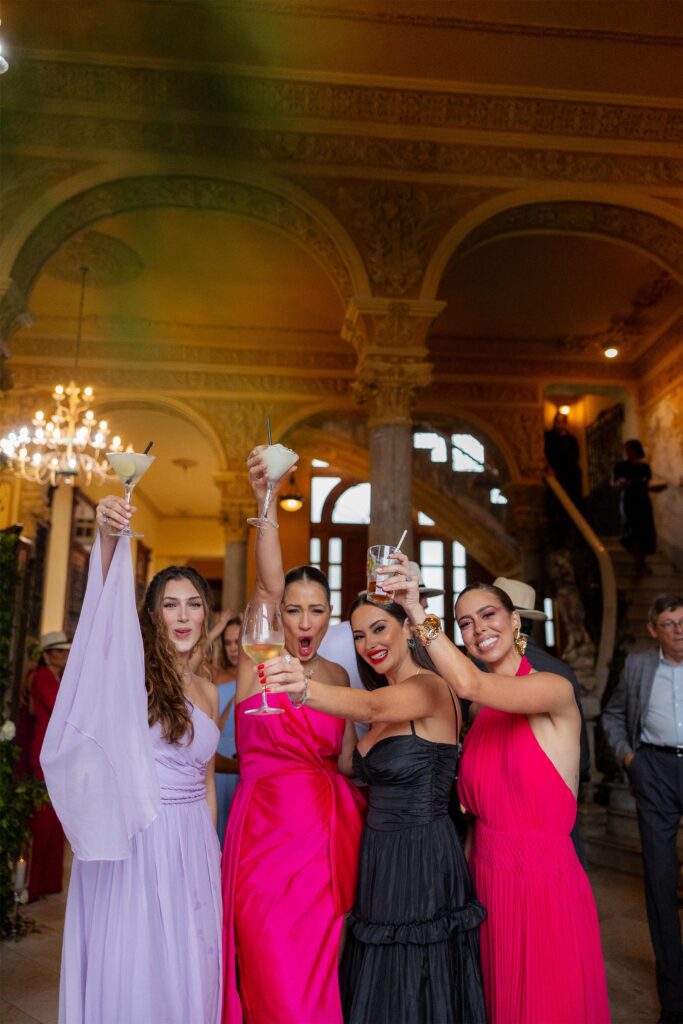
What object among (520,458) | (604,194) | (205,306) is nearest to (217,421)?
(205,306)

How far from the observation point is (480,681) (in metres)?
2.01

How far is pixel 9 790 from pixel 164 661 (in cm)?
274

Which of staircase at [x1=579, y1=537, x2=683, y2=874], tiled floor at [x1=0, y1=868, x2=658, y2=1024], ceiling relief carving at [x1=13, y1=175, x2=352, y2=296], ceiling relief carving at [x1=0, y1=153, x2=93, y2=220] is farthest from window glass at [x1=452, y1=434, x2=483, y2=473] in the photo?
tiled floor at [x1=0, y1=868, x2=658, y2=1024]

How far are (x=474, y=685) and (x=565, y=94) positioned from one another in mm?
6526

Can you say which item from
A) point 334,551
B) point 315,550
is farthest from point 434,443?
point 315,550

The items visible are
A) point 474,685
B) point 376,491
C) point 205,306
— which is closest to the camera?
point 474,685

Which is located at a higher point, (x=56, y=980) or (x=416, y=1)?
(x=416, y=1)

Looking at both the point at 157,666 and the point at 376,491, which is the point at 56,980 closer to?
the point at 157,666

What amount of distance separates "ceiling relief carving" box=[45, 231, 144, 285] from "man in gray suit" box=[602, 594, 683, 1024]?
707cm

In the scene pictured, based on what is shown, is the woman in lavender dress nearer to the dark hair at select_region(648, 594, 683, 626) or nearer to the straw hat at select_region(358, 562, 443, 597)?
the straw hat at select_region(358, 562, 443, 597)

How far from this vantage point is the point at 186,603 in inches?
94.6

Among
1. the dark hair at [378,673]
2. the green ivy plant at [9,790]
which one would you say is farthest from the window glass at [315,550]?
the dark hair at [378,673]

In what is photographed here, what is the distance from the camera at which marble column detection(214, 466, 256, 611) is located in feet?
37.3

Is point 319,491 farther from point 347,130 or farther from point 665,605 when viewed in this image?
point 665,605
